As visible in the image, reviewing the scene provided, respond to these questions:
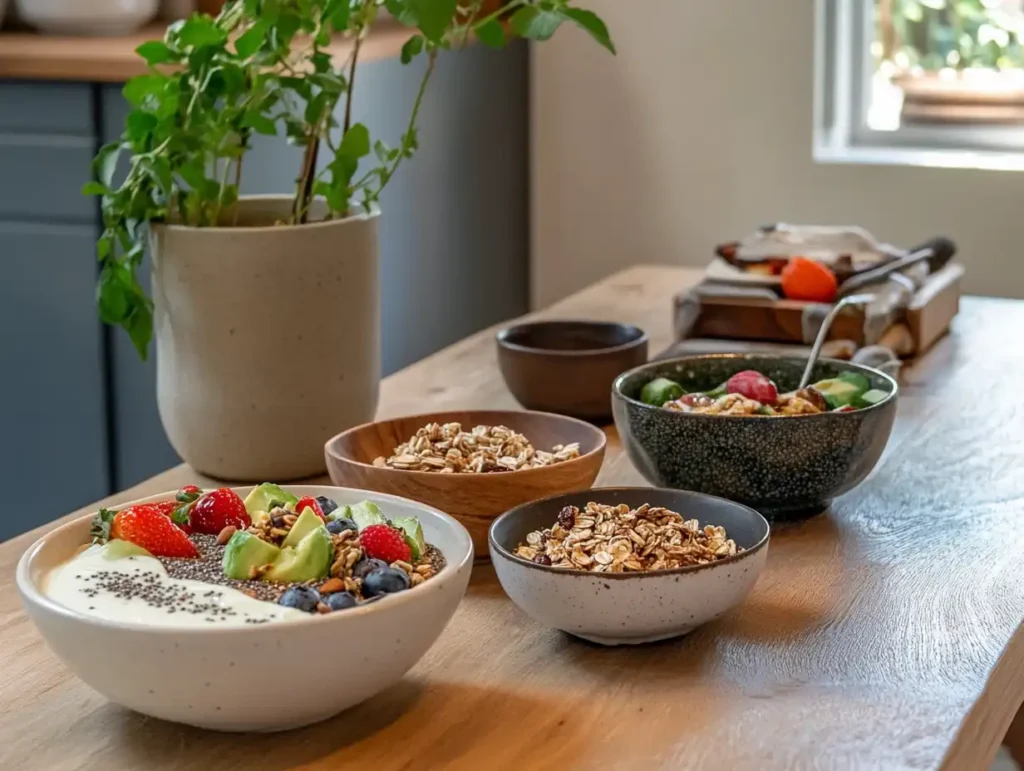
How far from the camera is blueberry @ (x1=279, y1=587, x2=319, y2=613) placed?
0.85m

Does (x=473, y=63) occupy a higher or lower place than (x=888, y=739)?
higher

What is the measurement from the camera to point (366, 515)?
3.25 ft

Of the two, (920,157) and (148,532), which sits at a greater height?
(920,157)

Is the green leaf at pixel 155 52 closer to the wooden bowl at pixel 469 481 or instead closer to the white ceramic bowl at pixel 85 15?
the wooden bowl at pixel 469 481

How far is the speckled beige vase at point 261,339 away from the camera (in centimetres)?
134

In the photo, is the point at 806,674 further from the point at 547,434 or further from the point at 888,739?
the point at 547,434

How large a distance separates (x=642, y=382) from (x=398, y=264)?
1.68m

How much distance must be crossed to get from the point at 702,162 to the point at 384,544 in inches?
92.9

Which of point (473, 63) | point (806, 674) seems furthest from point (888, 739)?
point (473, 63)

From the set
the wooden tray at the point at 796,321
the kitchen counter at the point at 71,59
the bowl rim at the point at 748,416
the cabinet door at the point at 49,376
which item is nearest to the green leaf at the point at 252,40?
the bowl rim at the point at 748,416

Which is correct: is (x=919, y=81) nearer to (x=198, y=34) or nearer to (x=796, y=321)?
(x=796, y=321)

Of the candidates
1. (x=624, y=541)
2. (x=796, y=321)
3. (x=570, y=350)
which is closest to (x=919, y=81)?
(x=796, y=321)

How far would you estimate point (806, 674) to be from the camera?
96 centimetres

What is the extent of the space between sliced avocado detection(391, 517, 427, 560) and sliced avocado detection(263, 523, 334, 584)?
0.06m
